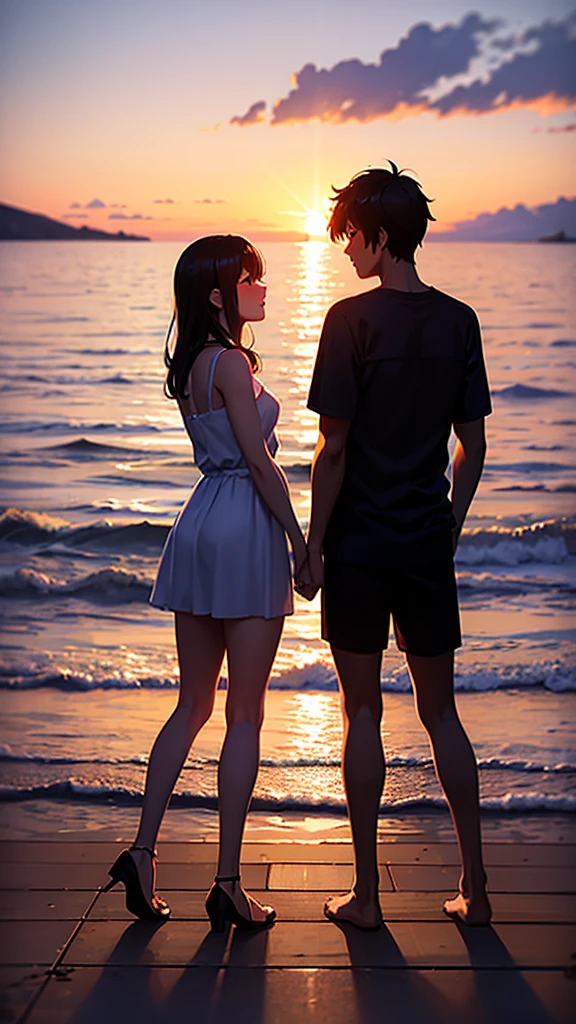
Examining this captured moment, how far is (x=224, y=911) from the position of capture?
2160mm

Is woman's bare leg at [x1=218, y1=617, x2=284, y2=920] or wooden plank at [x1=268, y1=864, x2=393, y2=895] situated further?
wooden plank at [x1=268, y1=864, x2=393, y2=895]

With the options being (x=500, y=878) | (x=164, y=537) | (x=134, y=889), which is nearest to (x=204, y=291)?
(x=134, y=889)

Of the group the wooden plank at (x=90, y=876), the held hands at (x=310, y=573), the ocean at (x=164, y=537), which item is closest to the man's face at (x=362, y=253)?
the held hands at (x=310, y=573)

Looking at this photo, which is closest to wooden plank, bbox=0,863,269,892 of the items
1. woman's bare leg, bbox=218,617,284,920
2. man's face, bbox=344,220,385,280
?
woman's bare leg, bbox=218,617,284,920

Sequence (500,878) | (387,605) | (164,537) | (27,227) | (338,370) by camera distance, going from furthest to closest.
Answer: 1. (164,537)
2. (27,227)
3. (500,878)
4. (387,605)
5. (338,370)

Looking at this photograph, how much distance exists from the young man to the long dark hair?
0.60 ft

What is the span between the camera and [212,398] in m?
2.20

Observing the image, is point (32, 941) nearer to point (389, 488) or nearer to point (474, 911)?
point (474, 911)

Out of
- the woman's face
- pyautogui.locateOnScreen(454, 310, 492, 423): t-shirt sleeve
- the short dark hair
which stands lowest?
pyautogui.locateOnScreen(454, 310, 492, 423): t-shirt sleeve

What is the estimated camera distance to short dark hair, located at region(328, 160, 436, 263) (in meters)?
2.10

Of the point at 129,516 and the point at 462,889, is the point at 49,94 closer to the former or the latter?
the point at 129,516

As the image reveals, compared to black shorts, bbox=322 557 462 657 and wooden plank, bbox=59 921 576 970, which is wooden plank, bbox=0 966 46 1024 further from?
black shorts, bbox=322 557 462 657

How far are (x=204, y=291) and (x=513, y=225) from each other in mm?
3644

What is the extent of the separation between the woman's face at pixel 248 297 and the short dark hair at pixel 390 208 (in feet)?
0.72
